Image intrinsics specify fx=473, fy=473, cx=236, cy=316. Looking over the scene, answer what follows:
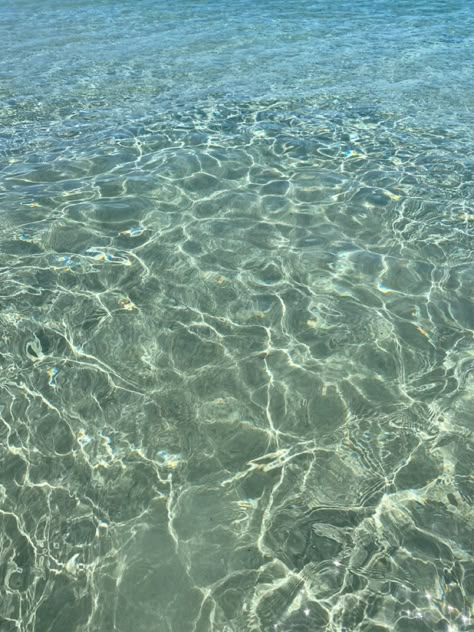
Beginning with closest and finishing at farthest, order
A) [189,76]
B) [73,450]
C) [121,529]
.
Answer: [121,529], [73,450], [189,76]

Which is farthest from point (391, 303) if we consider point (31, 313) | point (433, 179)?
point (31, 313)

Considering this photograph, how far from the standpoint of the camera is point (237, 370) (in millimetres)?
6473

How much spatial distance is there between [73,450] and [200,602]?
88.0 inches

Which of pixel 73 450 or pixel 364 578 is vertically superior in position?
pixel 73 450

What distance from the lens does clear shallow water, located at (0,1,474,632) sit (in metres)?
4.47

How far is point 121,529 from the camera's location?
4832 millimetres

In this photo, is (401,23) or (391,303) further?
(401,23)

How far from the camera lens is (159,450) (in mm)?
5539

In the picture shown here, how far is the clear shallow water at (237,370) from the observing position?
4469 millimetres

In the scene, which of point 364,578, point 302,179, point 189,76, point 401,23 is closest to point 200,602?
Answer: point 364,578

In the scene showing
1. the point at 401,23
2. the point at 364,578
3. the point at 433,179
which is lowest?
the point at 364,578

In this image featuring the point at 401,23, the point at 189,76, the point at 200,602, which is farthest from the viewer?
the point at 401,23

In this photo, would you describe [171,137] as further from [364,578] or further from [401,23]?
[401,23]

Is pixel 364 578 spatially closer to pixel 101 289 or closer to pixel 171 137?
pixel 101 289
